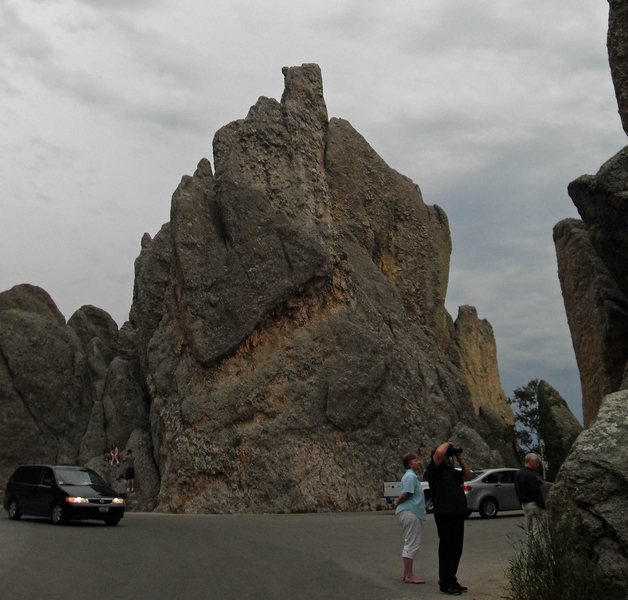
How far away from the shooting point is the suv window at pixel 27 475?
23.0 meters

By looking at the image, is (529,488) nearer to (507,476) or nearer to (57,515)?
(507,476)

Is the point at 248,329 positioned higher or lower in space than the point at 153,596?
higher

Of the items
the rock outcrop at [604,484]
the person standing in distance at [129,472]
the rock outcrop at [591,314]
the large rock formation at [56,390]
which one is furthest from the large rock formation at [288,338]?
the rock outcrop at [604,484]

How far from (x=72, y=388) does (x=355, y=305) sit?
21.3m

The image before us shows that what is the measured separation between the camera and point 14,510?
2370 centimetres

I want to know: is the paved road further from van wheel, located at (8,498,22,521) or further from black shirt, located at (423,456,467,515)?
van wheel, located at (8,498,22,521)


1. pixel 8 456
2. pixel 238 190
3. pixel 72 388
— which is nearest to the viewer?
pixel 238 190

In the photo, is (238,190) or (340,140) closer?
(238,190)

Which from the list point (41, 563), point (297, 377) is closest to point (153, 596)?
point (41, 563)

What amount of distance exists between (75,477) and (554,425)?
2507cm

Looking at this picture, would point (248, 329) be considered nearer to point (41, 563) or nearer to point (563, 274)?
point (563, 274)

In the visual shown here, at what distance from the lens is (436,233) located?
46.8 meters

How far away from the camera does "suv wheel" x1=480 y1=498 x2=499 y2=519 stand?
2583 cm

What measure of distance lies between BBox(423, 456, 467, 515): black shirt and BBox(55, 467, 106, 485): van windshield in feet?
45.7
